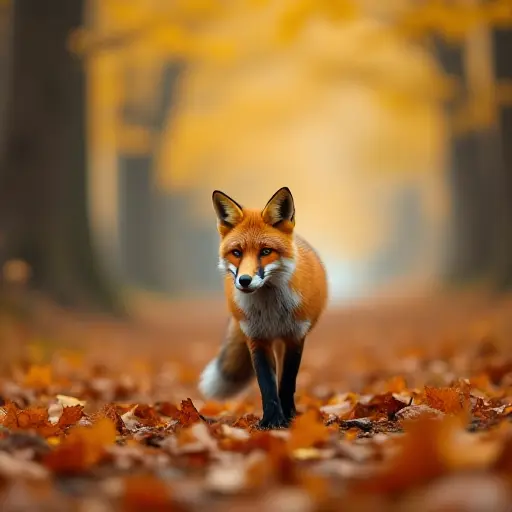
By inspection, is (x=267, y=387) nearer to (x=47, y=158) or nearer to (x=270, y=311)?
(x=270, y=311)

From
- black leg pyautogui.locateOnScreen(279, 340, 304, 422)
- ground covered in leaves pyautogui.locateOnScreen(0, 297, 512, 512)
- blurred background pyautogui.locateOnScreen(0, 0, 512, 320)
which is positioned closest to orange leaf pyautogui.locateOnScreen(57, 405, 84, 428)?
ground covered in leaves pyautogui.locateOnScreen(0, 297, 512, 512)

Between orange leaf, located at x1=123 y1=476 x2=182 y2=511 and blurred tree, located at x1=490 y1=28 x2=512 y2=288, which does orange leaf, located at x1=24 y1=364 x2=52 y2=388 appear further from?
blurred tree, located at x1=490 y1=28 x2=512 y2=288

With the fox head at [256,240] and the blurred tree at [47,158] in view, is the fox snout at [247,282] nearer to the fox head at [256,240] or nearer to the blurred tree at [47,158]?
the fox head at [256,240]

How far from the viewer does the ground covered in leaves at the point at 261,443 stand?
2.19 metres

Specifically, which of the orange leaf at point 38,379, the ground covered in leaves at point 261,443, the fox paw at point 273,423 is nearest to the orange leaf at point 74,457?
the ground covered in leaves at point 261,443

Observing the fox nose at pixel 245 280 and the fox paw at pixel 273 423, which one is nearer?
the fox nose at pixel 245 280

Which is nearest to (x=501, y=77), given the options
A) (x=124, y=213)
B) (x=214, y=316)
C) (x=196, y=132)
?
(x=214, y=316)

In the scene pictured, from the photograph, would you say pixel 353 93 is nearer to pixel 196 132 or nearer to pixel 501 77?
pixel 196 132

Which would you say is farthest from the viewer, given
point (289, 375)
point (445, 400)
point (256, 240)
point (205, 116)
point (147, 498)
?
point (205, 116)

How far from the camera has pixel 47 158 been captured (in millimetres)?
10352

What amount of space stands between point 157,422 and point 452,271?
1370cm

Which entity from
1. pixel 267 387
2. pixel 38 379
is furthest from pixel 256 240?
pixel 38 379

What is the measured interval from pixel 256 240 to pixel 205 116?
21.9 meters

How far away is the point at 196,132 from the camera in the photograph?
24.6 meters
